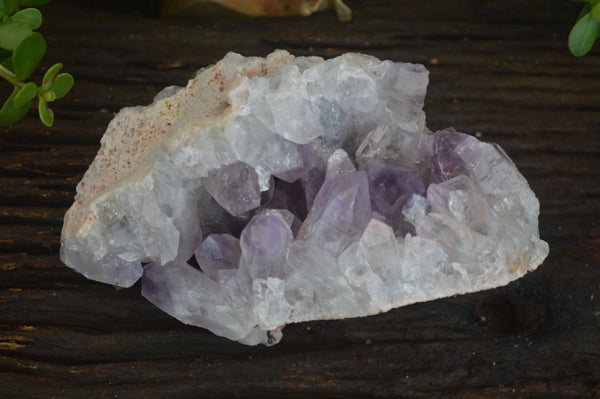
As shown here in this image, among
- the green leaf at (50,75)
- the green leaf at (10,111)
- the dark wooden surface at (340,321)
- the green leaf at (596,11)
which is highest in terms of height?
the green leaf at (596,11)

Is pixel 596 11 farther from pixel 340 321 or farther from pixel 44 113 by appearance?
pixel 44 113

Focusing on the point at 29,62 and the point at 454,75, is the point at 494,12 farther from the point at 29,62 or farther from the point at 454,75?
the point at 29,62

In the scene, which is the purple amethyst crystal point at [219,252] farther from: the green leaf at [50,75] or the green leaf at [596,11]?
the green leaf at [596,11]

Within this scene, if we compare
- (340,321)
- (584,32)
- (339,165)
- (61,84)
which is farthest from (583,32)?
(61,84)

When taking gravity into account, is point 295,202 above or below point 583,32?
below

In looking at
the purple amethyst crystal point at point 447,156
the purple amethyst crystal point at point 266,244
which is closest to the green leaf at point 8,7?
the purple amethyst crystal point at point 266,244

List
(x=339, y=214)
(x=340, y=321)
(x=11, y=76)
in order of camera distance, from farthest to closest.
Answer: (x=340, y=321) → (x=11, y=76) → (x=339, y=214)

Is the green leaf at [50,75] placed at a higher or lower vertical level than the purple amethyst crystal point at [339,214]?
higher

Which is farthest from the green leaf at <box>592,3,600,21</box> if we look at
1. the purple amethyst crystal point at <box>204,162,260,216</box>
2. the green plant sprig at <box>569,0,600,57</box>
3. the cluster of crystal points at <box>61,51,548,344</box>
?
the purple amethyst crystal point at <box>204,162,260,216</box>
